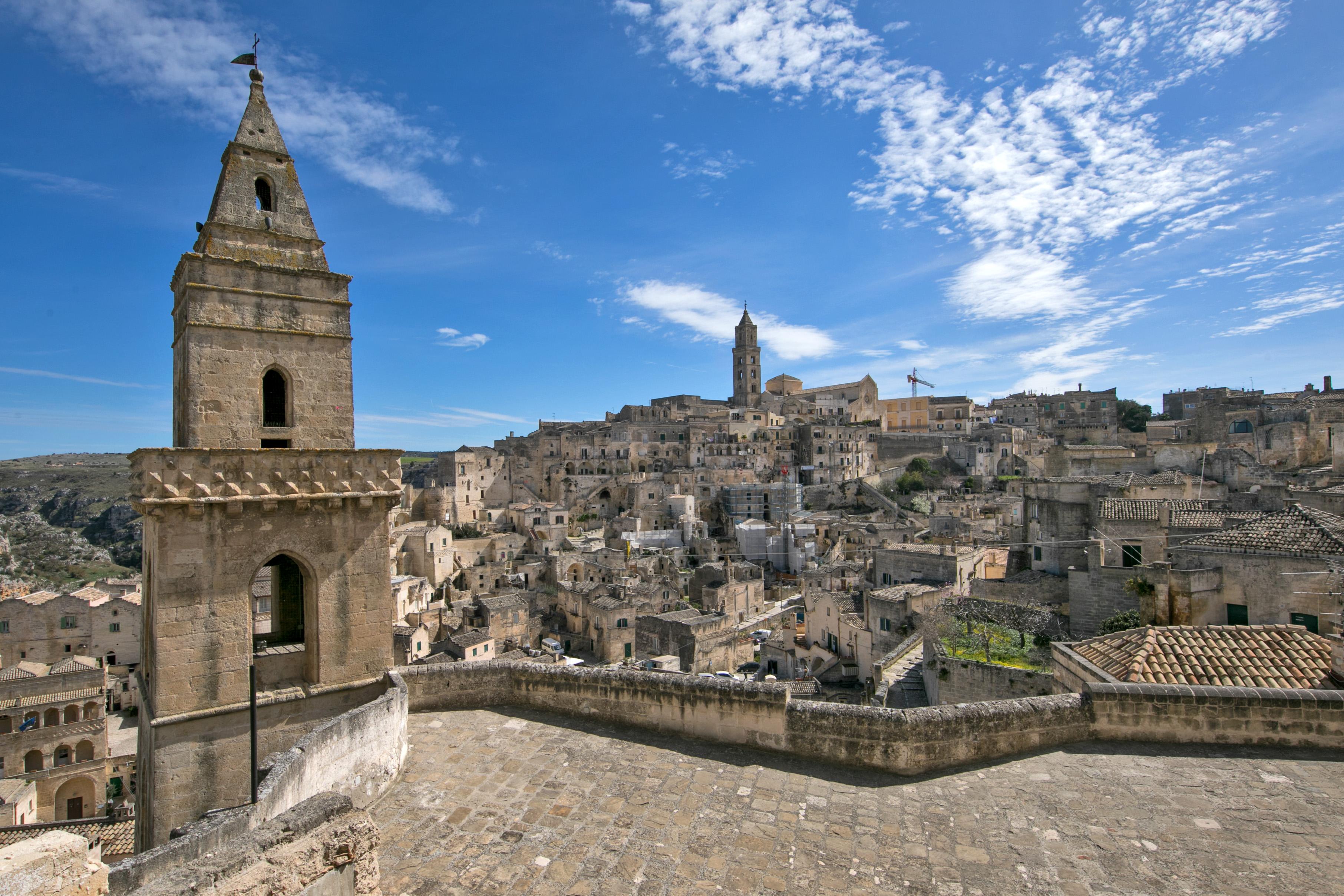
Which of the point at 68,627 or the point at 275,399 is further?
the point at 68,627

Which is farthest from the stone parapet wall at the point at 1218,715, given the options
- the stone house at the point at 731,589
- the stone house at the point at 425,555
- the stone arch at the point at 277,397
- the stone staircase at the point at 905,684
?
the stone house at the point at 425,555

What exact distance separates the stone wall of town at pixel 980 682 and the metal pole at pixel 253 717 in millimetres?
10062

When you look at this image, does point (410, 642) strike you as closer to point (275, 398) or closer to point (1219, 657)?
point (275, 398)

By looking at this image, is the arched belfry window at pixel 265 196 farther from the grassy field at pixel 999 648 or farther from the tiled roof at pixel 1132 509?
the tiled roof at pixel 1132 509

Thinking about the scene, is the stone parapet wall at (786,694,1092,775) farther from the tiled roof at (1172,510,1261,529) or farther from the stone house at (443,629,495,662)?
the stone house at (443,629,495,662)

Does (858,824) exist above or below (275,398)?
below

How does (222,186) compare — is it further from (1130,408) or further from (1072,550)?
(1130,408)

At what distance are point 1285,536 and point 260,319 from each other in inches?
710

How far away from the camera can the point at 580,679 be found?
25.0 feet

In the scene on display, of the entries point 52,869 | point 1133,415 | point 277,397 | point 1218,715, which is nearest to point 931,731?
point 1218,715

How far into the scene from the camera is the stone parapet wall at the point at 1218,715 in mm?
6062

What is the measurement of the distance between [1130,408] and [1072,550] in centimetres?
7224

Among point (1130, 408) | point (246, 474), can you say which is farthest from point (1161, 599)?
point (1130, 408)

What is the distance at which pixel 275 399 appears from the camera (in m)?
7.76
